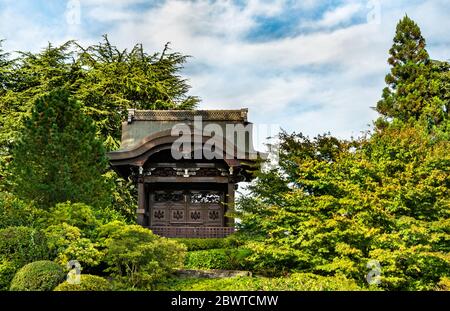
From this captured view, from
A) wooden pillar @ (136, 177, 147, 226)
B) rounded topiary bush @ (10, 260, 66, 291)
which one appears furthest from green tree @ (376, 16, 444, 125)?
rounded topiary bush @ (10, 260, 66, 291)

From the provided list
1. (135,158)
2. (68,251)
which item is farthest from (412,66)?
(68,251)

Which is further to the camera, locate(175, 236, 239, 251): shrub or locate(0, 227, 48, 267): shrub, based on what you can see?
locate(175, 236, 239, 251): shrub

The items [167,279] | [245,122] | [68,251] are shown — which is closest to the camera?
[68,251]

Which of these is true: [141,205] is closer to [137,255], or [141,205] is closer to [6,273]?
[137,255]

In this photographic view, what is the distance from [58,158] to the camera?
1349 centimetres

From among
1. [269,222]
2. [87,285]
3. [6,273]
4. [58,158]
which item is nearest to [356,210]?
[269,222]

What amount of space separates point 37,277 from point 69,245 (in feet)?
4.53

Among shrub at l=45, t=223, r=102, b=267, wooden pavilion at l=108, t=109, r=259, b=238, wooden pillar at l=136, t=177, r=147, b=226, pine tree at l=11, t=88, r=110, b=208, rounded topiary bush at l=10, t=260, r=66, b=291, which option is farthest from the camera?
wooden pillar at l=136, t=177, r=147, b=226

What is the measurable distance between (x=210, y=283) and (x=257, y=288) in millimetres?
1696

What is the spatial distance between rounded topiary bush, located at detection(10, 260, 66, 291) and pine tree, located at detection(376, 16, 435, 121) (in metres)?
16.2

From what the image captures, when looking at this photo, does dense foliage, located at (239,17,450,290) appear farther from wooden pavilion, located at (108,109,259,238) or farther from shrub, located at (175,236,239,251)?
wooden pavilion, located at (108,109,259,238)

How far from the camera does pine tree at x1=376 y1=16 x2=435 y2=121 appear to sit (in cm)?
2189
